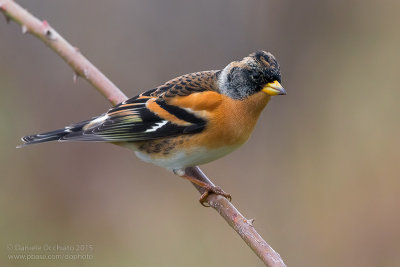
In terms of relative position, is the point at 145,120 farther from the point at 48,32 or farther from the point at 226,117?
the point at 48,32

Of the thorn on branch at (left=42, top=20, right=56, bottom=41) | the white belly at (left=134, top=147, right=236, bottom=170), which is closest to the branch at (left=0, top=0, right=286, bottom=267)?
the thorn on branch at (left=42, top=20, right=56, bottom=41)

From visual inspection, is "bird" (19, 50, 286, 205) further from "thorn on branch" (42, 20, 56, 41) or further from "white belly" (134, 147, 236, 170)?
"thorn on branch" (42, 20, 56, 41)

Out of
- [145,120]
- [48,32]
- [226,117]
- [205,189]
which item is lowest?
[205,189]

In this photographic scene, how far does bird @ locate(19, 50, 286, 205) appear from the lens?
365 centimetres

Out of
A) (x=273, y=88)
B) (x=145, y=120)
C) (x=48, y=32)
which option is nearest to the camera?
(x=273, y=88)

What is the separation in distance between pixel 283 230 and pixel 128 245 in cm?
180

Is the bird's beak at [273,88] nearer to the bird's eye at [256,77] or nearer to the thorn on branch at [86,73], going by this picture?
the bird's eye at [256,77]

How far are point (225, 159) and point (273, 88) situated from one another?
11.9ft

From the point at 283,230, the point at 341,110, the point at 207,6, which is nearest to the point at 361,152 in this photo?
the point at 341,110

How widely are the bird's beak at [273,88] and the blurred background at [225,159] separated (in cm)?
278

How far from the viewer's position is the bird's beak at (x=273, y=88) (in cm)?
341

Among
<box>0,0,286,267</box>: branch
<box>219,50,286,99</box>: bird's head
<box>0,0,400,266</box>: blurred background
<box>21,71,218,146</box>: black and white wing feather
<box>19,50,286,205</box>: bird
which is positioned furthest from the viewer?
<box>0,0,400,266</box>: blurred background

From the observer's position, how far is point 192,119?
374 cm

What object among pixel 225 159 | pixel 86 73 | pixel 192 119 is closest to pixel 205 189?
pixel 192 119
